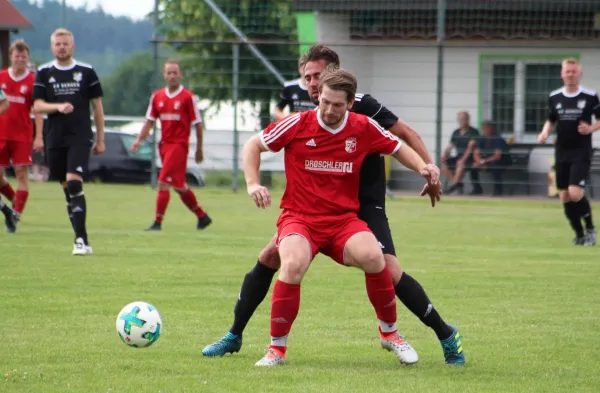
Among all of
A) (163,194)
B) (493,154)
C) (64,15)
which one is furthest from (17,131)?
(64,15)

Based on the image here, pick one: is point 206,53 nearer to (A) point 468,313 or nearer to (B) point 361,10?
(B) point 361,10

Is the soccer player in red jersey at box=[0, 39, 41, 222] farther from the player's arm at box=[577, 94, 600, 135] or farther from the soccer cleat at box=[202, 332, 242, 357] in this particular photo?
the soccer cleat at box=[202, 332, 242, 357]

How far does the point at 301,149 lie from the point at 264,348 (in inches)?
52.3

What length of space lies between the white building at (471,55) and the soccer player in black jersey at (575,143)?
8761 mm

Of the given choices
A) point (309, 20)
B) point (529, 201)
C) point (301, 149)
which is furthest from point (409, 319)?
point (309, 20)

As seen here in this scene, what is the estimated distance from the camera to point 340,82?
630 centimetres

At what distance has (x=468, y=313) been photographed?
28.1 feet

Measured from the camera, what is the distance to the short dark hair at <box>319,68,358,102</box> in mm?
6312

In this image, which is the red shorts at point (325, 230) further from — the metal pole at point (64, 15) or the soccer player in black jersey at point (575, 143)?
the metal pole at point (64, 15)

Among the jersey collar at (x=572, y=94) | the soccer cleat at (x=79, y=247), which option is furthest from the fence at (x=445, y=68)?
the soccer cleat at (x=79, y=247)

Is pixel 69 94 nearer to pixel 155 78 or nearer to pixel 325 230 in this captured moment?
pixel 325 230

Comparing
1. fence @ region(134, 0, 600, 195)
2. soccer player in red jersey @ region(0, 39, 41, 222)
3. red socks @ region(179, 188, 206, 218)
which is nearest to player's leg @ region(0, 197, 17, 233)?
soccer player in red jersey @ region(0, 39, 41, 222)

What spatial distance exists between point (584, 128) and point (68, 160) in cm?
615

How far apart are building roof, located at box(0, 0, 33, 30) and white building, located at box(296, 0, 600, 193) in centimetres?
801
